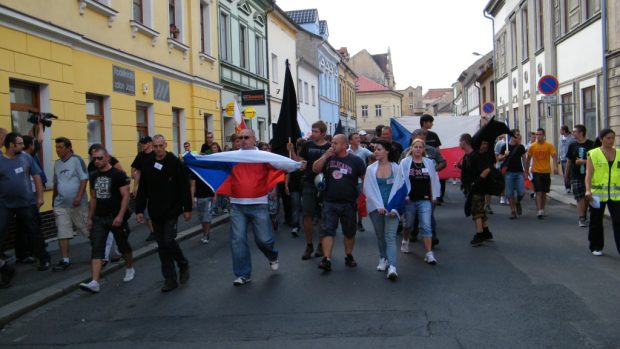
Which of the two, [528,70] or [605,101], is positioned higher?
[528,70]

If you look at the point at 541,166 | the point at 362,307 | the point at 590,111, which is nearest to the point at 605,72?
the point at 590,111

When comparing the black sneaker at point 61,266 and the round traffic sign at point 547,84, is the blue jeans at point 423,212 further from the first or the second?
the round traffic sign at point 547,84

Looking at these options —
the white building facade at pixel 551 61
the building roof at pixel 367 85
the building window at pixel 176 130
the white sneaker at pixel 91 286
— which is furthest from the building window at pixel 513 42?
the building roof at pixel 367 85

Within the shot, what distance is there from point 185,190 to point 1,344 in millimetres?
2562

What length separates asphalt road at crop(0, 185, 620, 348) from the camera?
194 inches

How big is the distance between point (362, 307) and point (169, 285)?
240cm

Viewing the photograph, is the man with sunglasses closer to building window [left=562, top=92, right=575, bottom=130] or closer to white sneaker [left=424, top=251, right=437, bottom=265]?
white sneaker [left=424, top=251, right=437, bottom=265]

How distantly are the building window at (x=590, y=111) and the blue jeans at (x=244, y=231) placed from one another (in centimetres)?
1418

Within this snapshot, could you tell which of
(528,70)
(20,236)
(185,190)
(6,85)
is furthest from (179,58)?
(528,70)

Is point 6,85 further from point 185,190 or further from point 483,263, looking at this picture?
point 483,263

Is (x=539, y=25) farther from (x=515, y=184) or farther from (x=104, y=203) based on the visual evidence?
(x=104, y=203)

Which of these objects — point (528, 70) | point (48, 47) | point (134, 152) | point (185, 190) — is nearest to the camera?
point (185, 190)

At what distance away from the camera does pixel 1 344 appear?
17.4 ft

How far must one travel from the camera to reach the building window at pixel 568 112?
20800mm
